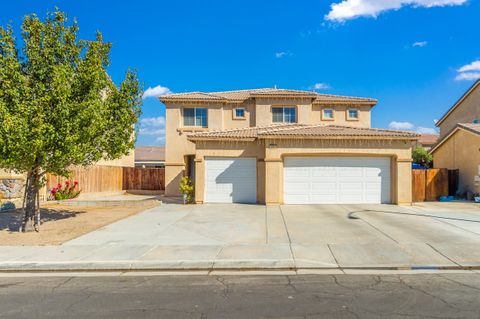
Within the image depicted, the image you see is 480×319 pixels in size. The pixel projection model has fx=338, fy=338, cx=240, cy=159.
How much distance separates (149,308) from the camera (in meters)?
5.15

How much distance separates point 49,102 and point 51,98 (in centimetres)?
19

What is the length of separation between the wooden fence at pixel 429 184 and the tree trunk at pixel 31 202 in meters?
18.6

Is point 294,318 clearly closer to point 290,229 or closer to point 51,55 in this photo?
point 290,229

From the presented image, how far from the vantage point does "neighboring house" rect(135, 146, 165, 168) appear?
4297 cm

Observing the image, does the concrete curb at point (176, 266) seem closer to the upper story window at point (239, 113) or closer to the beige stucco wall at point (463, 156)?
the beige stucco wall at point (463, 156)

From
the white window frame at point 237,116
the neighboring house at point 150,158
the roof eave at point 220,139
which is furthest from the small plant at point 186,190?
the neighboring house at point 150,158

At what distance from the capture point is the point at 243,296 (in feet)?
18.4

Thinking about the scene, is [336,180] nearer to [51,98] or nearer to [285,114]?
[285,114]

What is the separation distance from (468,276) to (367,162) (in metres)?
11.3

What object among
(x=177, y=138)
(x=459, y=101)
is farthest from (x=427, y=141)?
(x=177, y=138)

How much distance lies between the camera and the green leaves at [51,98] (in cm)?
972

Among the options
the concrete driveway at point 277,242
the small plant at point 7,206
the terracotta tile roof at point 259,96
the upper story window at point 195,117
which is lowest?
the concrete driveway at point 277,242

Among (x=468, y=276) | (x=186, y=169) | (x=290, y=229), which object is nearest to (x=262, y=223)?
(x=290, y=229)

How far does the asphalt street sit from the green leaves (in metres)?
4.33
